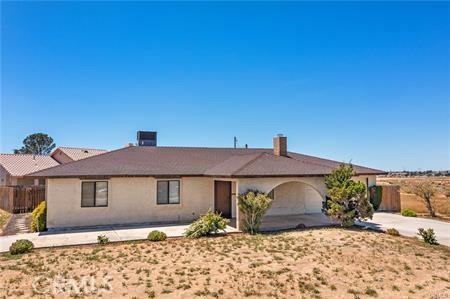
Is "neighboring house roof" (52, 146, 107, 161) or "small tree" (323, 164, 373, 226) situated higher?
"neighboring house roof" (52, 146, 107, 161)

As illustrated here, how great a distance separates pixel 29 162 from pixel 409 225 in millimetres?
34769

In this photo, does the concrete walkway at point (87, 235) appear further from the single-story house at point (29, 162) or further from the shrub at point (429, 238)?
the single-story house at point (29, 162)

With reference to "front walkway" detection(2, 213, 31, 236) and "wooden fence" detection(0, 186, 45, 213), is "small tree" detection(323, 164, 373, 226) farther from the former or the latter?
"wooden fence" detection(0, 186, 45, 213)

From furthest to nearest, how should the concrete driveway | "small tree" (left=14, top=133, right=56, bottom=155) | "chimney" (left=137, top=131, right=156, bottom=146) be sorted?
"small tree" (left=14, top=133, right=56, bottom=155) < "chimney" (left=137, top=131, right=156, bottom=146) < the concrete driveway

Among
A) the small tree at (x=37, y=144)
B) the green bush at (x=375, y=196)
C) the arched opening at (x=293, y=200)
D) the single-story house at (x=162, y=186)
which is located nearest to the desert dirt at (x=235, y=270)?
the single-story house at (x=162, y=186)

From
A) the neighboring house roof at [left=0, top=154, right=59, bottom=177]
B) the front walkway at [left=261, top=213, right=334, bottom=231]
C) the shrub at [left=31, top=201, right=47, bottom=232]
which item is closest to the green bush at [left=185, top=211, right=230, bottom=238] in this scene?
the front walkway at [left=261, top=213, right=334, bottom=231]

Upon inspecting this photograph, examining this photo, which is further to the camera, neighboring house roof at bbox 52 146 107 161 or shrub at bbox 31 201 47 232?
neighboring house roof at bbox 52 146 107 161

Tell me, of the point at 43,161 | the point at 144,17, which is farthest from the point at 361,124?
the point at 43,161

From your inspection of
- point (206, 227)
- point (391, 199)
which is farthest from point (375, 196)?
point (206, 227)

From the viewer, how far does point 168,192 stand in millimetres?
18188

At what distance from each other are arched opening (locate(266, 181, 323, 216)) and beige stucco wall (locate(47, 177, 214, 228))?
4434 mm

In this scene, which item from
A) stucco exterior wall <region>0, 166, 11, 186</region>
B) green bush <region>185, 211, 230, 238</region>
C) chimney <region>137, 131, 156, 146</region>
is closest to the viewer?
green bush <region>185, 211, 230, 238</region>

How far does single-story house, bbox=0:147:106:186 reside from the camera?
3009 cm

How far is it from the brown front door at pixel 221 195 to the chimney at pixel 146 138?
279 inches
